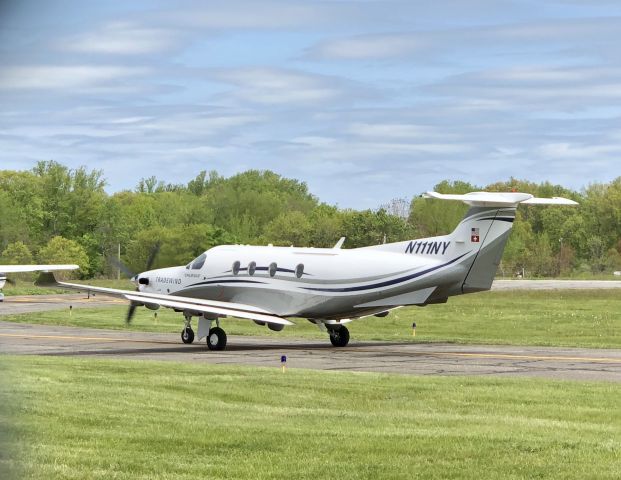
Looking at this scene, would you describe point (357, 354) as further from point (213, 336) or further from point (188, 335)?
point (188, 335)

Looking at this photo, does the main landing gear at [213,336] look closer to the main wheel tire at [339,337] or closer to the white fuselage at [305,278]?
the white fuselage at [305,278]

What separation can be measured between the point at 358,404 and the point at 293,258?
15.4 meters

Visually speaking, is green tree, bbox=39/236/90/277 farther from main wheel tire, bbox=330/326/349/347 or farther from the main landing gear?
main wheel tire, bbox=330/326/349/347

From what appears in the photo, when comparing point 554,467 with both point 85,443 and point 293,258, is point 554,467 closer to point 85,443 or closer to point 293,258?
point 85,443

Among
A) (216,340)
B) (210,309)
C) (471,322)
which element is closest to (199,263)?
(210,309)

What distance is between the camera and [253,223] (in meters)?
100

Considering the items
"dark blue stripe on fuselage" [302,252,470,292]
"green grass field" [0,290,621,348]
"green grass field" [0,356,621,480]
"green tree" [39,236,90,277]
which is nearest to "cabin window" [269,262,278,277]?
"dark blue stripe on fuselage" [302,252,470,292]

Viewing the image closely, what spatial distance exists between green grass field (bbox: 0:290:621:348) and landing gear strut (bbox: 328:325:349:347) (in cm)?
482

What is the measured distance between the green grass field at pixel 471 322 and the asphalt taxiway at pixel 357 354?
4.19 meters

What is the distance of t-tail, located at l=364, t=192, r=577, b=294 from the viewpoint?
3041cm

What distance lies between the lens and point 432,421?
15.7 metres

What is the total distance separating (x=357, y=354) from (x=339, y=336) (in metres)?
3.46

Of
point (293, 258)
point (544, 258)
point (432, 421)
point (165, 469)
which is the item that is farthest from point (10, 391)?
point (544, 258)

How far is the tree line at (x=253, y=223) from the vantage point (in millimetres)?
10845
